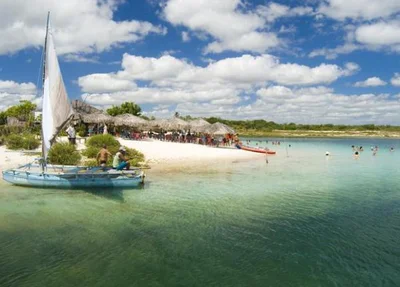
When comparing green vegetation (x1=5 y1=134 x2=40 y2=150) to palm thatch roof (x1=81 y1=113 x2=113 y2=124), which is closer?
green vegetation (x1=5 y1=134 x2=40 y2=150)

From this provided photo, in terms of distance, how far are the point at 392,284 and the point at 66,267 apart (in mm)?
7859

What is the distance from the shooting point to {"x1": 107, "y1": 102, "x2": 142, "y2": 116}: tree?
7456 centimetres

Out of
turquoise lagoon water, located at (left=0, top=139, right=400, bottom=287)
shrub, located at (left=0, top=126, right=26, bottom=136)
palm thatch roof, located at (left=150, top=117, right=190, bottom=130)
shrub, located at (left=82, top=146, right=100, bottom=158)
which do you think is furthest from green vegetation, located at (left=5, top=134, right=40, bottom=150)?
palm thatch roof, located at (left=150, top=117, right=190, bottom=130)

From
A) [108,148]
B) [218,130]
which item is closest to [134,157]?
[108,148]

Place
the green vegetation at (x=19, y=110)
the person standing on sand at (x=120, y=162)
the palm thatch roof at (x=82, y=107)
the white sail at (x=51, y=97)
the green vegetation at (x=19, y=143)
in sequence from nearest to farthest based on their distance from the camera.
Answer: the white sail at (x=51, y=97), the person standing on sand at (x=120, y=162), the green vegetation at (x=19, y=143), the palm thatch roof at (x=82, y=107), the green vegetation at (x=19, y=110)

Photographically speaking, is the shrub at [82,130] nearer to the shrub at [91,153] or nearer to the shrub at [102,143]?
the shrub at [102,143]

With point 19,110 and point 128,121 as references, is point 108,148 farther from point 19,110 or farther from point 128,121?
point 19,110

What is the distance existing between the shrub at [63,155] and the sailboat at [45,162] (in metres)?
3.84

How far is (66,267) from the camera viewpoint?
857 cm

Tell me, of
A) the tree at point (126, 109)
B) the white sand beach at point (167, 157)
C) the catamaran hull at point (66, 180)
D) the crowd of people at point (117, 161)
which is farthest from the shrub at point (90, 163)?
the tree at point (126, 109)

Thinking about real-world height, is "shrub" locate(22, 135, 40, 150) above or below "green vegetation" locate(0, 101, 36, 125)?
below

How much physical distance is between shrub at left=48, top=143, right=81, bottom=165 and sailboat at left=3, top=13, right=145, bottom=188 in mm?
3840

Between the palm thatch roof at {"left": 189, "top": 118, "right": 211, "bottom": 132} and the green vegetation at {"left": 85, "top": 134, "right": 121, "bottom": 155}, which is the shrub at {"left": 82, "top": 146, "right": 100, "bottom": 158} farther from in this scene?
the palm thatch roof at {"left": 189, "top": 118, "right": 211, "bottom": 132}

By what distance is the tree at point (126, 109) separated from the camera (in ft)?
245
